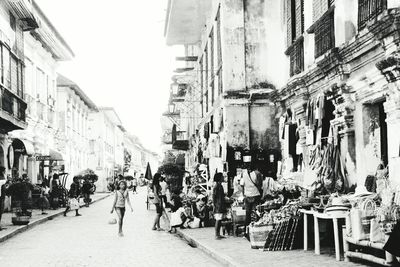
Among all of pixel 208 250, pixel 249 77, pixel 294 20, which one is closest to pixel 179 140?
pixel 249 77

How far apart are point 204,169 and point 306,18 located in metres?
9.90

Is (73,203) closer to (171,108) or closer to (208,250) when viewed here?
(208,250)

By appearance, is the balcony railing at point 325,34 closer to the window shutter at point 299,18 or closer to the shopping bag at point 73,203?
the window shutter at point 299,18

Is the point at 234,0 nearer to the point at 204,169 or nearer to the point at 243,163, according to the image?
the point at 243,163

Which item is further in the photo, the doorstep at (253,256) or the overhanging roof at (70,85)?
the overhanging roof at (70,85)

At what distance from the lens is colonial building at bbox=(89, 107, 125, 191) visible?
2486 inches

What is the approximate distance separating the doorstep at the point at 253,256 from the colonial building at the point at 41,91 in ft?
48.1

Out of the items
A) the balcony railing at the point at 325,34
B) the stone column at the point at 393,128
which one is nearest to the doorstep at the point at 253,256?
the stone column at the point at 393,128

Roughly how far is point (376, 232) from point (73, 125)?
4067cm

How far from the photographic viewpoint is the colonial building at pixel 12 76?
22.6 m

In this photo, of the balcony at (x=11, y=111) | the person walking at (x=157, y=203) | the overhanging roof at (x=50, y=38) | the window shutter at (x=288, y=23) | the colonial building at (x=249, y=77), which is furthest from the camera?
the overhanging roof at (x=50, y=38)

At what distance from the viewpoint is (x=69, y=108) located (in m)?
45.8

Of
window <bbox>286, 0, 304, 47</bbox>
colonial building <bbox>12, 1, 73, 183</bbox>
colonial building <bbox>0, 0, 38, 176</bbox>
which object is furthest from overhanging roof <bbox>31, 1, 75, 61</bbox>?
window <bbox>286, 0, 304, 47</bbox>

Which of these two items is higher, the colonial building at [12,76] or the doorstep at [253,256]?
the colonial building at [12,76]
